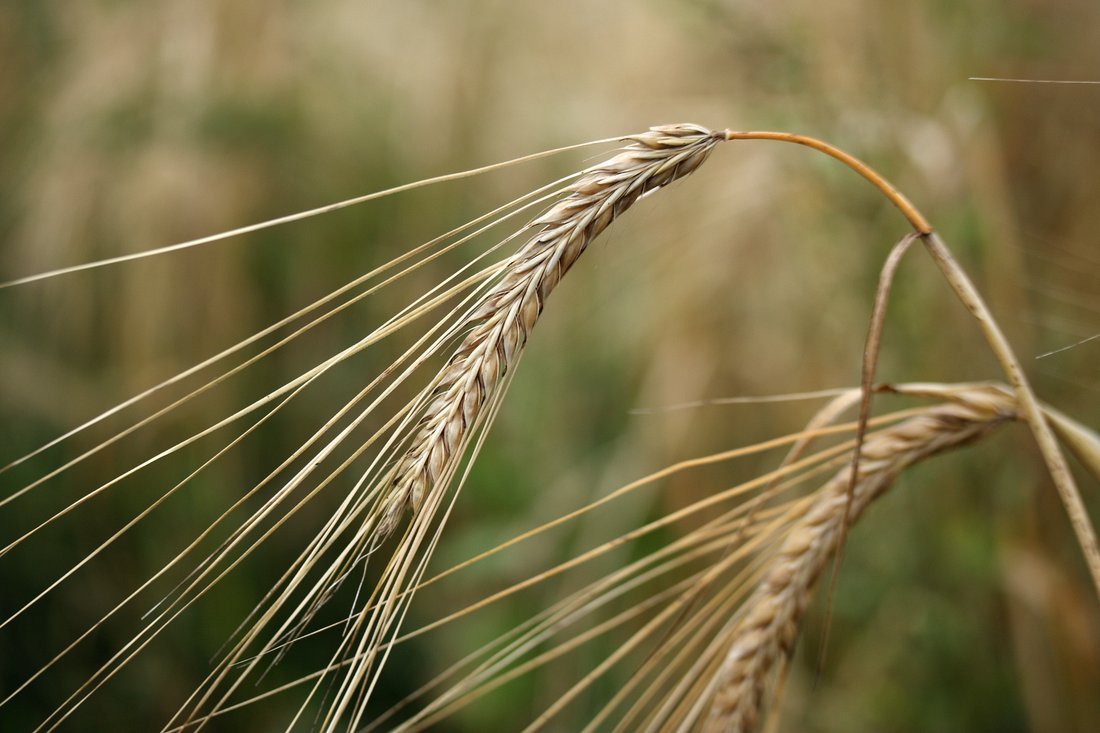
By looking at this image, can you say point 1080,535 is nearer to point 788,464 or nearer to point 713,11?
point 788,464

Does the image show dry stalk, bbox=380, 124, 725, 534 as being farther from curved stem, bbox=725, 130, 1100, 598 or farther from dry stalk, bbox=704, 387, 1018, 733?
dry stalk, bbox=704, 387, 1018, 733

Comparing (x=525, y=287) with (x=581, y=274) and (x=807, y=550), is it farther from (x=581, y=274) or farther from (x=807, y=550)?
(x=581, y=274)

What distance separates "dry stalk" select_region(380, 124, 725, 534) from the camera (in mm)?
354

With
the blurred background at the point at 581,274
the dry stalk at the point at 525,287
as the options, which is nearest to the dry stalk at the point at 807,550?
the dry stalk at the point at 525,287

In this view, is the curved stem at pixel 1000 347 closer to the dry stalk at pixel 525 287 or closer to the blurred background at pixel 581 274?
the dry stalk at pixel 525 287

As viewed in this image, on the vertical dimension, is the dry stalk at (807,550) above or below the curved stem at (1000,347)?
below

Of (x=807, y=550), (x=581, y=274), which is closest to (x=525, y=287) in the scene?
(x=807, y=550)

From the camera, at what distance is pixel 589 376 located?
133cm

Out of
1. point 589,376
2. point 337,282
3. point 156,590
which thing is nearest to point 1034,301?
point 589,376

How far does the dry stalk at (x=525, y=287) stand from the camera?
35 centimetres

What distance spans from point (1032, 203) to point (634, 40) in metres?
0.69

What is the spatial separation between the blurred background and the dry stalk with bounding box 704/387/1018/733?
488mm

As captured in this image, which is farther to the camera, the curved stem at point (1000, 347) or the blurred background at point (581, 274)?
the blurred background at point (581, 274)

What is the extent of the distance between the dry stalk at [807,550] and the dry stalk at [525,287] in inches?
7.8
